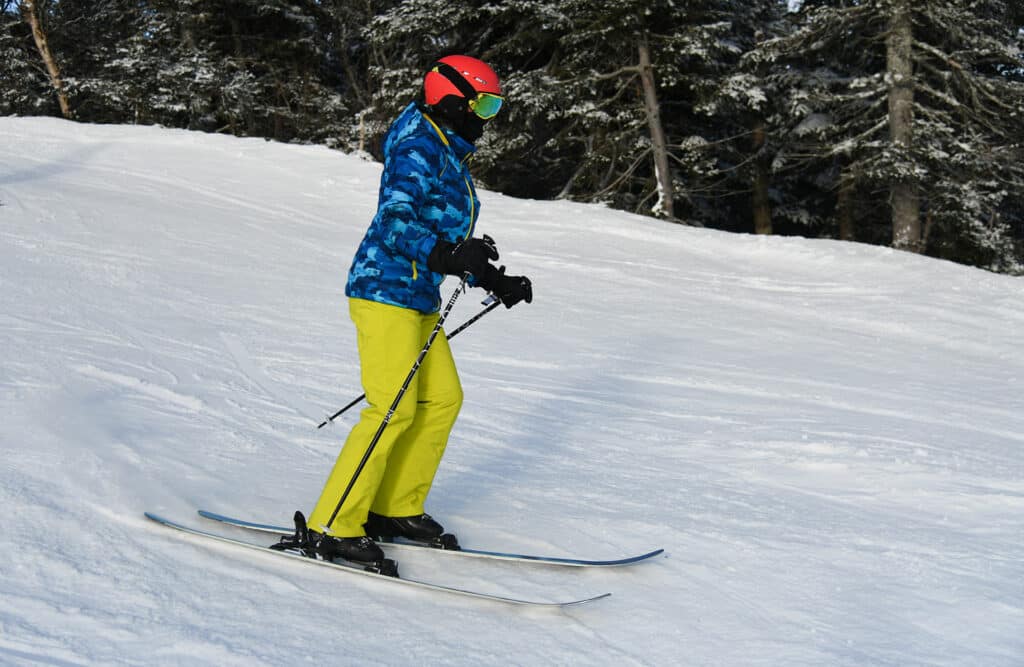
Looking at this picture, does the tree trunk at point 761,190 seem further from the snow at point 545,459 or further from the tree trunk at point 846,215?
the snow at point 545,459

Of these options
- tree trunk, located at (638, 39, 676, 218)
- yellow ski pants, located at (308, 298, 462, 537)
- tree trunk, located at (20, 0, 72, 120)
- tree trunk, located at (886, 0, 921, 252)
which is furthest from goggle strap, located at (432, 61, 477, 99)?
tree trunk, located at (20, 0, 72, 120)

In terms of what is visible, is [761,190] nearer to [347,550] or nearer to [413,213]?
[413,213]

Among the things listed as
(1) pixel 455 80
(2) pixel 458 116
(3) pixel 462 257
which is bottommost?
(3) pixel 462 257

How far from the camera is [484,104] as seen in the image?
10.2 feet

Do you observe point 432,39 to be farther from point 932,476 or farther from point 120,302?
point 932,476

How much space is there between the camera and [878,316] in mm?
9227

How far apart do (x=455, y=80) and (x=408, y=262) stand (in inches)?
25.4

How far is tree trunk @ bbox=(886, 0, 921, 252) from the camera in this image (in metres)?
16.4

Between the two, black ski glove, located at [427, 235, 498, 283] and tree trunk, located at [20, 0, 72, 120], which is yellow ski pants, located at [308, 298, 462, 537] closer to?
black ski glove, located at [427, 235, 498, 283]

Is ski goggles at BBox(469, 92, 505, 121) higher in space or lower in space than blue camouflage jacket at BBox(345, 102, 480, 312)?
higher

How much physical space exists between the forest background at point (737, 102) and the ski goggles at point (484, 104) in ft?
48.4

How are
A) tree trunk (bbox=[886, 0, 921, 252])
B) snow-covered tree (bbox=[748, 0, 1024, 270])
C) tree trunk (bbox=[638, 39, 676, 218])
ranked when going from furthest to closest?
tree trunk (bbox=[638, 39, 676, 218]), snow-covered tree (bbox=[748, 0, 1024, 270]), tree trunk (bbox=[886, 0, 921, 252])

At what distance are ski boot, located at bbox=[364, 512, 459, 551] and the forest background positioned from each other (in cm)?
1501

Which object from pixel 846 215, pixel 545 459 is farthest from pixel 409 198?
pixel 846 215
